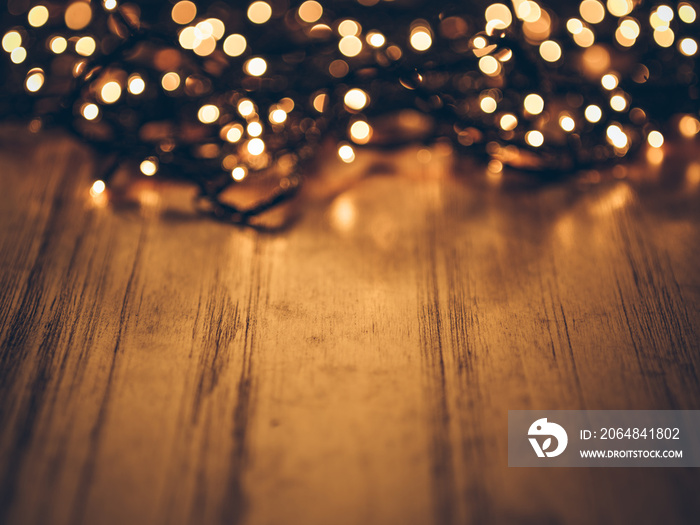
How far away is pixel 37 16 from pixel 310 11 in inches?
24.8

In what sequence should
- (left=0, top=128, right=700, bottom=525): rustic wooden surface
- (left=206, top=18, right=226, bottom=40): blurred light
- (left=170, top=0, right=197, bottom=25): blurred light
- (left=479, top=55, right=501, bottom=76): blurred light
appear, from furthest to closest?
(left=170, top=0, right=197, bottom=25): blurred light < (left=206, top=18, right=226, bottom=40): blurred light < (left=479, top=55, right=501, bottom=76): blurred light < (left=0, top=128, right=700, bottom=525): rustic wooden surface

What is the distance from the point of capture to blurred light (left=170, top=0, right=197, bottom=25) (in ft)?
4.18

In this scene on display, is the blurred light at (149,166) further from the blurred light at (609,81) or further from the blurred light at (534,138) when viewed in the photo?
the blurred light at (609,81)

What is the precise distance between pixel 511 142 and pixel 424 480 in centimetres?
66

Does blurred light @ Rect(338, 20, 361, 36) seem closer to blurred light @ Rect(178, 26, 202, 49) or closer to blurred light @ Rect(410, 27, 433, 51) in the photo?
blurred light @ Rect(410, 27, 433, 51)

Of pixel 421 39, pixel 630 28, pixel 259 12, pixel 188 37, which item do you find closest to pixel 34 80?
pixel 188 37

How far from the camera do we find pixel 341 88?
1.01 meters

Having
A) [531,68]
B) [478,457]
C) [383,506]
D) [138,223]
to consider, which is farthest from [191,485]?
[531,68]

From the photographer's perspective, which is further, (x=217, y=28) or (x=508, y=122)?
(x=217, y=28)

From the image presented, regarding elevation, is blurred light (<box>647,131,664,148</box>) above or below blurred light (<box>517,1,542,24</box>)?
below

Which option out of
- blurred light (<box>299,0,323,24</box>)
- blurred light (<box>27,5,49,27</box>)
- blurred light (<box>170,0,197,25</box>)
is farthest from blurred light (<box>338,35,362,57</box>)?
blurred light (<box>27,5,49,27</box>)

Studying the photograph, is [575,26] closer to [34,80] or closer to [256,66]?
[256,66]

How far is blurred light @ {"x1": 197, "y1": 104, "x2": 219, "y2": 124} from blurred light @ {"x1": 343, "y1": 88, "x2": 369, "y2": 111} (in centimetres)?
Answer: 27

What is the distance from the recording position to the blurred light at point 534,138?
969 millimetres
